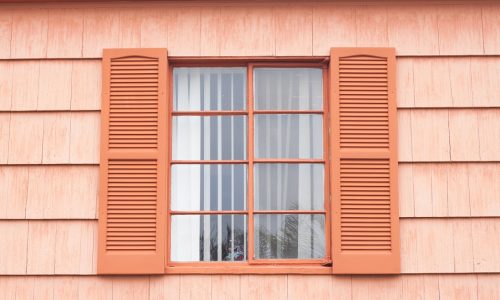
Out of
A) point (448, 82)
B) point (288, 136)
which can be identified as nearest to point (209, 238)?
point (288, 136)

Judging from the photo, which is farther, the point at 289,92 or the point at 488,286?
Result: the point at 289,92

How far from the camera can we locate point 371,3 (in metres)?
4.91

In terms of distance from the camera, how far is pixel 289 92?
4949 millimetres

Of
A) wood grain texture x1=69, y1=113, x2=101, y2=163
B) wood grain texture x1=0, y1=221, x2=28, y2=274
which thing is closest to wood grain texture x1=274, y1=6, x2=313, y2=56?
wood grain texture x1=69, y1=113, x2=101, y2=163

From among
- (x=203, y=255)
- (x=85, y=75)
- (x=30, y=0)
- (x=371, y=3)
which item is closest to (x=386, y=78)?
(x=371, y=3)

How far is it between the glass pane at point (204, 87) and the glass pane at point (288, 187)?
0.53 meters

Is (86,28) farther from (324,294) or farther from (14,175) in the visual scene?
(324,294)

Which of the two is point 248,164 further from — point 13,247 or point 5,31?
point 5,31

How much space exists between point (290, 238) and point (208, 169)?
0.71 metres

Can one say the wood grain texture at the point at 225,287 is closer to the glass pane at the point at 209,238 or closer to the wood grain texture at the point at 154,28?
the glass pane at the point at 209,238

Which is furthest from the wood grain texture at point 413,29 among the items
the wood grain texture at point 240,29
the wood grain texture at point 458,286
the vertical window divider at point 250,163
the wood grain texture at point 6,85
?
the wood grain texture at point 6,85

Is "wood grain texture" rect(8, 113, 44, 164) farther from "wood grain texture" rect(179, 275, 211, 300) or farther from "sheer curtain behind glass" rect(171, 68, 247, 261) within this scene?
"wood grain texture" rect(179, 275, 211, 300)

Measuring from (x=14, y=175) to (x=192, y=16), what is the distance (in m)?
1.57

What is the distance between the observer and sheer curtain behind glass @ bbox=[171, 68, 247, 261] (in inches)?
190
